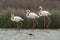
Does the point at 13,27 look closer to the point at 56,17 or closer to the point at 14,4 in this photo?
the point at 56,17

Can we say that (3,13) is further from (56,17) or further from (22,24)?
(56,17)

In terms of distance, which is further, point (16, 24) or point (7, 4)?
point (7, 4)

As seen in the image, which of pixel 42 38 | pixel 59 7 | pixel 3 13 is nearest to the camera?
pixel 42 38

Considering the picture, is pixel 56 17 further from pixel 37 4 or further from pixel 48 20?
pixel 37 4

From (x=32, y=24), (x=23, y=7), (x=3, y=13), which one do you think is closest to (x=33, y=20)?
(x=32, y=24)

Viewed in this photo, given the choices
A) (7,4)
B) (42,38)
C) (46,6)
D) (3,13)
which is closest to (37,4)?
(46,6)

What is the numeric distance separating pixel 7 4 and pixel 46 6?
2379mm

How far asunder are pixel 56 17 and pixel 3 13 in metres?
2.66

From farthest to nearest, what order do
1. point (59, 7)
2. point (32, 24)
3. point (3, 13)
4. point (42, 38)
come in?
point (59, 7), point (3, 13), point (32, 24), point (42, 38)

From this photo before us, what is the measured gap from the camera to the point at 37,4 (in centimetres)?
1923

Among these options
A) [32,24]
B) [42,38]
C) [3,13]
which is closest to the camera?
[42,38]

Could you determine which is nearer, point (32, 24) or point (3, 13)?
point (32, 24)

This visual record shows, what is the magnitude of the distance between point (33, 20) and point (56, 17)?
1231 millimetres

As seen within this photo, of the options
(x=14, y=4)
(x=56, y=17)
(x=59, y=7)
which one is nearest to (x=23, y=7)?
(x=14, y=4)
